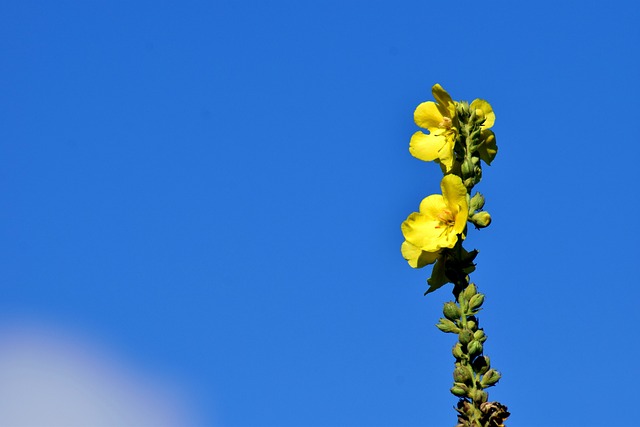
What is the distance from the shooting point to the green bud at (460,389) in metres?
6.07

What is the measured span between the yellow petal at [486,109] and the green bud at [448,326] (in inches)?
71.3

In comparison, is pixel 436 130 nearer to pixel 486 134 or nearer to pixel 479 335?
pixel 486 134

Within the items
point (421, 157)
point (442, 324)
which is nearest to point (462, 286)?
point (442, 324)

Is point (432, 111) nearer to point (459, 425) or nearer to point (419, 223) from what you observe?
point (419, 223)

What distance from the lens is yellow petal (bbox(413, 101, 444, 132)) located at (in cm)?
753

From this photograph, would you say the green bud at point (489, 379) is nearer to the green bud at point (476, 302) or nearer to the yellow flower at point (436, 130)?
the green bud at point (476, 302)

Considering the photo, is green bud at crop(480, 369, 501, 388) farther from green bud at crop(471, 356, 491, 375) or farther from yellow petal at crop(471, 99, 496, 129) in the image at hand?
yellow petal at crop(471, 99, 496, 129)

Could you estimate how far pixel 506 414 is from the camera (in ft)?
19.0

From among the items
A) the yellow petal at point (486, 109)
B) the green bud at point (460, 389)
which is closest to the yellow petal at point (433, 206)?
the yellow petal at point (486, 109)

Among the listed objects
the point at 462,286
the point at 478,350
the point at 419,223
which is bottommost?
the point at 478,350

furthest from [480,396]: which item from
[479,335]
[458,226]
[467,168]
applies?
[467,168]

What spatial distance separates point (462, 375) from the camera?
6102mm

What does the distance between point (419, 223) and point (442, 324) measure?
2.80 feet

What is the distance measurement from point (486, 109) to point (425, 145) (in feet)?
1.81
